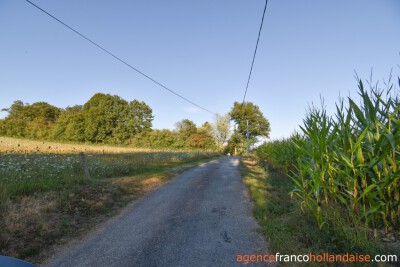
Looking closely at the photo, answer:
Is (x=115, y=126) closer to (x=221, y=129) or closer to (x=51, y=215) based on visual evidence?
(x=221, y=129)

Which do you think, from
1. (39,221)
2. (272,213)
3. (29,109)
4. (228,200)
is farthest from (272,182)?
(29,109)

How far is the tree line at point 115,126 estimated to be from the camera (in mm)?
43844

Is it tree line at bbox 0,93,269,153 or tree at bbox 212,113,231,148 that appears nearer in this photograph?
tree line at bbox 0,93,269,153

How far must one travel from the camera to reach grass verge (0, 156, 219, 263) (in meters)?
3.75

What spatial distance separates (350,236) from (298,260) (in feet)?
2.76

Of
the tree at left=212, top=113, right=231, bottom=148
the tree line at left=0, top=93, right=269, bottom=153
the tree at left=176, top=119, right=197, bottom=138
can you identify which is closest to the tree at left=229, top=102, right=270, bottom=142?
the tree line at left=0, top=93, right=269, bottom=153

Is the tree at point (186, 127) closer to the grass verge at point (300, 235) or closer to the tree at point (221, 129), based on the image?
the tree at point (221, 129)

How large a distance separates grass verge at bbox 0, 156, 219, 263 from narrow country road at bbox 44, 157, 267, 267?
48cm

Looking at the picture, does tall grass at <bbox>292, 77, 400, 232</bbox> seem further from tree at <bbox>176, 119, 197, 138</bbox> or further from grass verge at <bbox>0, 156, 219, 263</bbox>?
tree at <bbox>176, 119, 197, 138</bbox>

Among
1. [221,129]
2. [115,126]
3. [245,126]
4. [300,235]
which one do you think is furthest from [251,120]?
[300,235]

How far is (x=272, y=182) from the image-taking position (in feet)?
28.0

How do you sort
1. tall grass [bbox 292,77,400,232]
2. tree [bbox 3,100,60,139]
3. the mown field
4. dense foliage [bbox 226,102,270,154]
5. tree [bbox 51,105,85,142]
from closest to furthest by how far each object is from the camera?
1. tall grass [bbox 292,77,400,232]
2. the mown field
3. tree [bbox 51,105,85,142]
4. dense foliage [bbox 226,102,270,154]
5. tree [bbox 3,100,60,139]

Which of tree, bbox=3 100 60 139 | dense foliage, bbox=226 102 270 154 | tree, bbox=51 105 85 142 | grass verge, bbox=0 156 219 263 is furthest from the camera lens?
tree, bbox=3 100 60 139

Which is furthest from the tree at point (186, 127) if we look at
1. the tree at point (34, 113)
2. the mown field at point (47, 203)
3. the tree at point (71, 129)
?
the mown field at point (47, 203)
